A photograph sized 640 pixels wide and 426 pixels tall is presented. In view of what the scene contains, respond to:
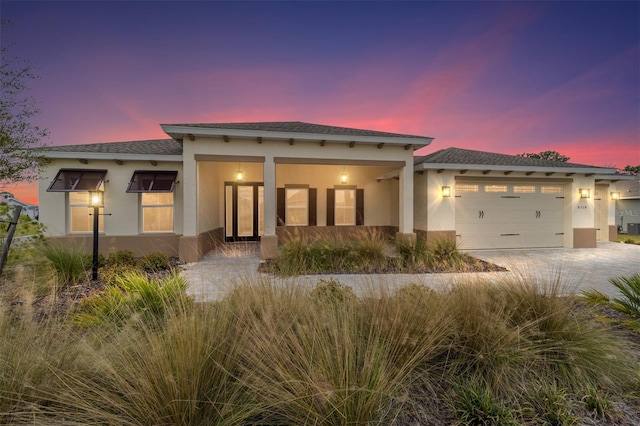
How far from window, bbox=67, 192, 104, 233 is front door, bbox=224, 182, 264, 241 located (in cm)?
447

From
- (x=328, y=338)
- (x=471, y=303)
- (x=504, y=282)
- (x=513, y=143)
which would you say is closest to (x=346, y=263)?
(x=504, y=282)

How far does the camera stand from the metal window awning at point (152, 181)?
8.51 meters

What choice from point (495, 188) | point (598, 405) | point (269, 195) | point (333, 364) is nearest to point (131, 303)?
point (333, 364)

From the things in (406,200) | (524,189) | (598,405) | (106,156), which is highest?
(106,156)

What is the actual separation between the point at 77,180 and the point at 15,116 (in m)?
2.76

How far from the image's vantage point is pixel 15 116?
20.0 feet

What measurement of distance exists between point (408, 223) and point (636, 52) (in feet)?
A: 43.7

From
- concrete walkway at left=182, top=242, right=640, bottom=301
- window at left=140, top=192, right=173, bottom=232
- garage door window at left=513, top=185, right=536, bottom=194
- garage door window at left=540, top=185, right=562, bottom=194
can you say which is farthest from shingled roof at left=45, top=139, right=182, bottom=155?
garage door window at left=540, top=185, right=562, bottom=194

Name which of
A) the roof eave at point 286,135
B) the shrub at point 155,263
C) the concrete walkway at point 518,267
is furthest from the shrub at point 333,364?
the roof eave at point 286,135

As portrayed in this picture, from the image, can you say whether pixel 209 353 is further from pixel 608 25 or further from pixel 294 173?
pixel 608 25

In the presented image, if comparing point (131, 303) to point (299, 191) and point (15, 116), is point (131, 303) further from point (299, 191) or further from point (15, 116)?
point (299, 191)

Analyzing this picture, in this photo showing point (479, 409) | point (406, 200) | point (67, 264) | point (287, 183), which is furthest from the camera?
point (287, 183)

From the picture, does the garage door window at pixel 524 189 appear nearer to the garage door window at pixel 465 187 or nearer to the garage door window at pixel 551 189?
the garage door window at pixel 551 189

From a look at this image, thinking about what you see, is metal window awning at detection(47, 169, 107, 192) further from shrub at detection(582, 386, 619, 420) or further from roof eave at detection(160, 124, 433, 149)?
shrub at detection(582, 386, 619, 420)
